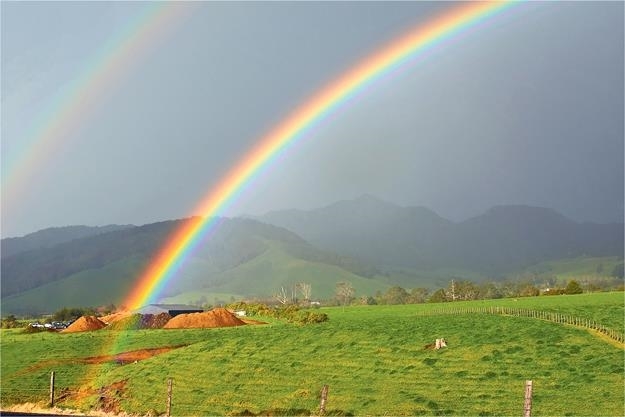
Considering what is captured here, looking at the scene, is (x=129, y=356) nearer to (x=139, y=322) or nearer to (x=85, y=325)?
(x=139, y=322)

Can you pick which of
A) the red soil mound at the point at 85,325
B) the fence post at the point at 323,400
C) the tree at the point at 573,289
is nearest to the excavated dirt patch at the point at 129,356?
the fence post at the point at 323,400

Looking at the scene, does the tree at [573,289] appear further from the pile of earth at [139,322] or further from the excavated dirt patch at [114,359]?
the excavated dirt patch at [114,359]

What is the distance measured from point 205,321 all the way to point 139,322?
68.7 ft

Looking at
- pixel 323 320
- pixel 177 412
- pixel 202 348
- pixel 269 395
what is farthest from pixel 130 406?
pixel 323 320

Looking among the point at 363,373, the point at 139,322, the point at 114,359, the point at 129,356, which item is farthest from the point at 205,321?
the point at 363,373

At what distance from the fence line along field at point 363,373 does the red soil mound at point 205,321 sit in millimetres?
26778

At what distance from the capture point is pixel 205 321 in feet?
368

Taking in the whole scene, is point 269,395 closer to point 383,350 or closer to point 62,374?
point 383,350

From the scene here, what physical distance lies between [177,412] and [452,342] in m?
26.5

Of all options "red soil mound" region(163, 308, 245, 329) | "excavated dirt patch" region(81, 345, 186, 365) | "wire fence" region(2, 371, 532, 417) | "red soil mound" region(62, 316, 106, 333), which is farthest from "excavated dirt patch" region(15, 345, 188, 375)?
"red soil mound" region(62, 316, 106, 333)

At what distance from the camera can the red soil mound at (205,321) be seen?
111625mm

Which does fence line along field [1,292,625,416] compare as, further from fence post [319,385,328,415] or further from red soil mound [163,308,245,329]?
red soil mound [163,308,245,329]

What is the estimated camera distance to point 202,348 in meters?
73.2

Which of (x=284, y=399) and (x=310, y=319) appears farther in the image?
(x=310, y=319)
